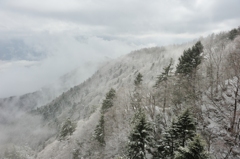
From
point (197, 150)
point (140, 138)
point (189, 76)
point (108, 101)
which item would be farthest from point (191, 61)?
point (197, 150)

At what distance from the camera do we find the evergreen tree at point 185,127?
773 inches

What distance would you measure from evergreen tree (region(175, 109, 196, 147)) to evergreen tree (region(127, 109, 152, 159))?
350 cm

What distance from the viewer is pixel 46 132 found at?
161750 millimetres

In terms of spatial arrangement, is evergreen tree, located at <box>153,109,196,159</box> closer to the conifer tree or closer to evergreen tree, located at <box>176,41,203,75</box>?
evergreen tree, located at <box>176,41,203,75</box>

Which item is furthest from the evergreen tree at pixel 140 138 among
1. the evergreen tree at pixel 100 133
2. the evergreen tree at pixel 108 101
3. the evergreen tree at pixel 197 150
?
the evergreen tree at pixel 108 101

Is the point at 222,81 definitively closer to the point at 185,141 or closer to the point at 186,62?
the point at 186,62

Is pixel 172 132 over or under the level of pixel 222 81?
under

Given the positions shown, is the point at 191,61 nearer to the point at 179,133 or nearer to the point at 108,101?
the point at 179,133

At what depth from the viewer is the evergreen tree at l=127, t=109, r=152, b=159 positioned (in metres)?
21.3

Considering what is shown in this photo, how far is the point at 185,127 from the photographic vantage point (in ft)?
65.5

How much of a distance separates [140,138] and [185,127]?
5253 mm

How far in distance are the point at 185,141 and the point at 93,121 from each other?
107 feet

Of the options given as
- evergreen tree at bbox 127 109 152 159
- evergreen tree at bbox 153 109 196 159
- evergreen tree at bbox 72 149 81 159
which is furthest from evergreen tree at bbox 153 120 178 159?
evergreen tree at bbox 72 149 81 159

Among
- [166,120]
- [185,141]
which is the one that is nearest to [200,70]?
[166,120]
